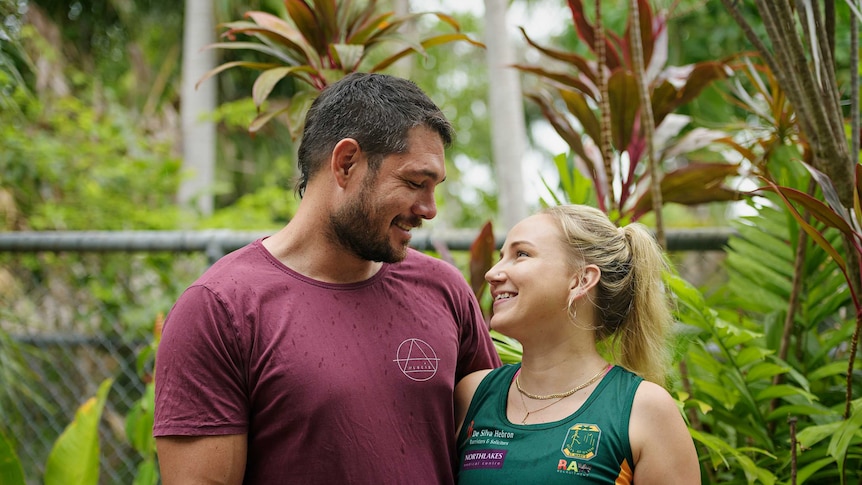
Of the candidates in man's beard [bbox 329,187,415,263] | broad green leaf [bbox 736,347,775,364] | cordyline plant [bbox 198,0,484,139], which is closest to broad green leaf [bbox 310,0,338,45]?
cordyline plant [bbox 198,0,484,139]

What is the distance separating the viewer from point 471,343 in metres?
2.43

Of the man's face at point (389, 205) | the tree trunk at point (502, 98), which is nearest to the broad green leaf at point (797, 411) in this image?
the man's face at point (389, 205)

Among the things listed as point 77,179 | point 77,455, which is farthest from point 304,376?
point 77,179

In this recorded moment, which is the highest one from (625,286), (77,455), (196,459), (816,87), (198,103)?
(198,103)

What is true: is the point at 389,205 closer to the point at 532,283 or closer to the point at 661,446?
the point at 532,283

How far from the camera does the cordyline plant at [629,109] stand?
2.84m

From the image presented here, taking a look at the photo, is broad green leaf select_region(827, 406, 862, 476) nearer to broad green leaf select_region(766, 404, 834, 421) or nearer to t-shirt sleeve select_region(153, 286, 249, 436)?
broad green leaf select_region(766, 404, 834, 421)

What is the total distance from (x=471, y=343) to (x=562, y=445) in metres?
0.53

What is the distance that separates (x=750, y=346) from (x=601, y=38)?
3.64 ft

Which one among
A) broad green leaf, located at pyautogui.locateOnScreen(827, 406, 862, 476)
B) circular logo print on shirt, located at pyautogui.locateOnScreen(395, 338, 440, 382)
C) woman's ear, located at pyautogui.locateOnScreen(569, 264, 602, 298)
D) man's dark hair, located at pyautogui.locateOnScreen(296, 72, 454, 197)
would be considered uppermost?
man's dark hair, located at pyautogui.locateOnScreen(296, 72, 454, 197)

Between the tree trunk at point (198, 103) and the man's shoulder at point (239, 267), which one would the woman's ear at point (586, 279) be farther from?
the tree trunk at point (198, 103)

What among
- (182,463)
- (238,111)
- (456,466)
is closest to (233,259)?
(182,463)

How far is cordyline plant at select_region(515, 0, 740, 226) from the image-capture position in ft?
9.30

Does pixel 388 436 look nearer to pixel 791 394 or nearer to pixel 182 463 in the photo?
pixel 182 463
